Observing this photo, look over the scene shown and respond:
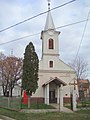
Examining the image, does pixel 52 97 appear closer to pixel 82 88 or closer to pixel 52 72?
pixel 52 72

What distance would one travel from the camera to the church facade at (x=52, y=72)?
137 feet

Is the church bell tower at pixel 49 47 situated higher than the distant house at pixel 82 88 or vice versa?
the church bell tower at pixel 49 47

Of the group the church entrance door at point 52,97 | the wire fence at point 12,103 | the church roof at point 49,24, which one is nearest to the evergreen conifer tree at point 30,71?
the wire fence at point 12,103

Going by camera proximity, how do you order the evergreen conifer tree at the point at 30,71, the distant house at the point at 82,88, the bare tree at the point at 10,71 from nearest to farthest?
the evergreen conifer tree at the point at 30,71 < the bare tree at the point at 10,71 < the distant house at the point at 82,88

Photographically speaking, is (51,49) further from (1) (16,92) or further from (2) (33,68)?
(1) (16,92)

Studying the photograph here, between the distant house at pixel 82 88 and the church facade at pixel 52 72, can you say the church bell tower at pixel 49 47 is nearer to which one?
the church facade at pixel 52 72

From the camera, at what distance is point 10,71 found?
58000 millimetres

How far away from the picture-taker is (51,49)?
4450cm

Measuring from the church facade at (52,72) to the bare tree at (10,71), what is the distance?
15457mm

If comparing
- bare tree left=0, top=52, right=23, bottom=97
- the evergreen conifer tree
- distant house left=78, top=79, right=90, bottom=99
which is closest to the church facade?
the evergreen conifer tree

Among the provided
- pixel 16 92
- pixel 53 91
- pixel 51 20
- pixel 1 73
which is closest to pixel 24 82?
pixel 53 91

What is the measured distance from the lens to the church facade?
137 ft

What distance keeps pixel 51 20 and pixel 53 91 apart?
13688 mm

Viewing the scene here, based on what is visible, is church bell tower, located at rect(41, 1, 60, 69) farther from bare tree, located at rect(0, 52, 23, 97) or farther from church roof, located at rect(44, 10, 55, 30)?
bare tree, located at rect(0, 52, 23, 97)
